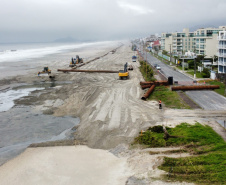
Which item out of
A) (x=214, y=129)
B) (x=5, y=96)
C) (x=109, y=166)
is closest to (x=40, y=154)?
(x=109, y=166)

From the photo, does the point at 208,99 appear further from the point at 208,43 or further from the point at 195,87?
the point at 208,43

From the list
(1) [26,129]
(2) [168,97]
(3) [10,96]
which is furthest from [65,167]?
(3) [10,96]

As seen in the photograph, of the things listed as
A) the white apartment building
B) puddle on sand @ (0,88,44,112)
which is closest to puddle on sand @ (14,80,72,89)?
puddle on sand @ (0,88,44,112)

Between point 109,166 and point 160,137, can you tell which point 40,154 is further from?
point 160,137

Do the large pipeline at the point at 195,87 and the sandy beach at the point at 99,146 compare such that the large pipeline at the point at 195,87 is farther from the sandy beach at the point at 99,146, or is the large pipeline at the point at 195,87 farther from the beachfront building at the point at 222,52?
the beachfront building at the point at 222,52

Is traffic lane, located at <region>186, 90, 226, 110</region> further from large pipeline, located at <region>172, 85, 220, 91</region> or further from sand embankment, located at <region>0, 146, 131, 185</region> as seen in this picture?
sand embankment, located at <region>0, 146, 131, 185</region>
